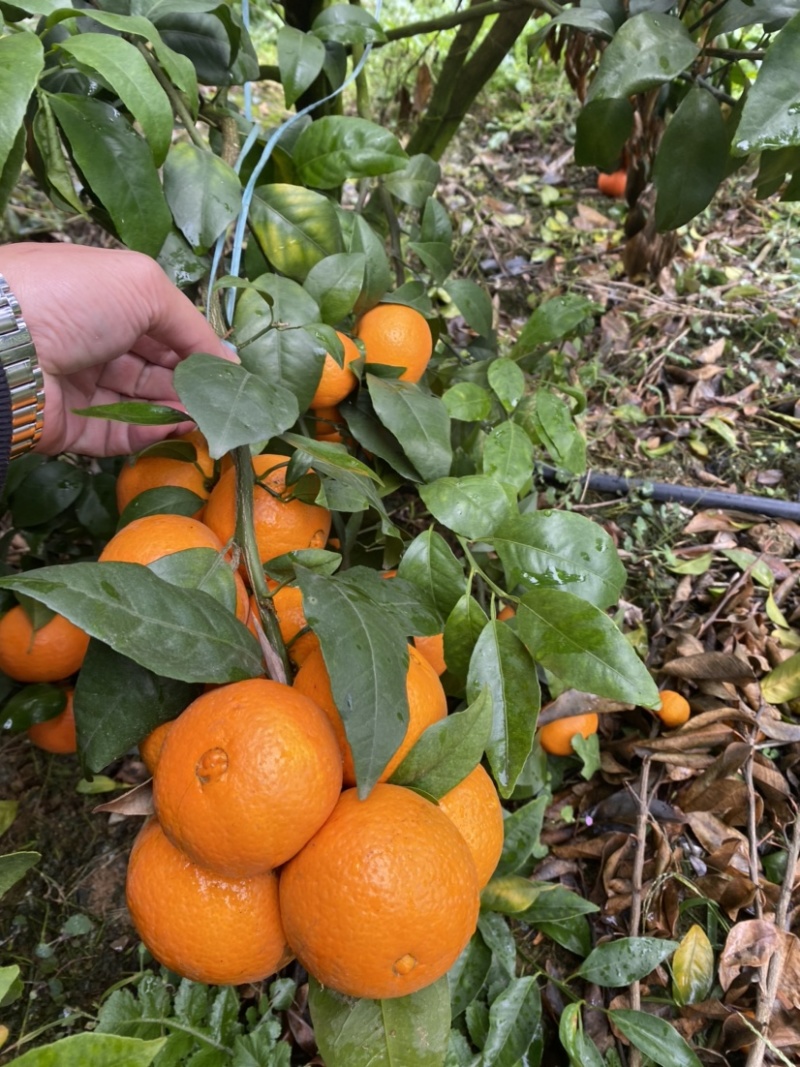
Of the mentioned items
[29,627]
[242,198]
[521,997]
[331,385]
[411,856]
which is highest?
[242,198]

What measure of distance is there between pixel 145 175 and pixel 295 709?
64 centimetres

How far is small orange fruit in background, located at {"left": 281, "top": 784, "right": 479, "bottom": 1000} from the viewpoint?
543 mm

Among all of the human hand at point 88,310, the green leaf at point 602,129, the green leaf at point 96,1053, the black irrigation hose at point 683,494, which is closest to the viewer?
the green leaf at point 96,1053

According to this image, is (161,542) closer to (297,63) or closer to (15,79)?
(15,79)

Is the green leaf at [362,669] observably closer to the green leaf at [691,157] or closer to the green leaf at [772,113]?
the green leaf at [772,113]

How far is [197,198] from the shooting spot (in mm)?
894

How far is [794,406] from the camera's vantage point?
5.91ft

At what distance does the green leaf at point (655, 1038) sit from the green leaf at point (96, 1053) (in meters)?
0.70

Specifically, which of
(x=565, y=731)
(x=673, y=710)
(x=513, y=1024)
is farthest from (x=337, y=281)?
(x=513, y=1024)

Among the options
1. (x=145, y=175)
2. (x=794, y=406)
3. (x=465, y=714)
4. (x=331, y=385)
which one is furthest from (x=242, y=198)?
(x=794, y=406)

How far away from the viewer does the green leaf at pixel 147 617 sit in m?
0.53

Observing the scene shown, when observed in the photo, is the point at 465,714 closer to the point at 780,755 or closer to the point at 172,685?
the point at 172,685

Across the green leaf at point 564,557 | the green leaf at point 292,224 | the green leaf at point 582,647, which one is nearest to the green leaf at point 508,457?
the green leaf at point 564,557

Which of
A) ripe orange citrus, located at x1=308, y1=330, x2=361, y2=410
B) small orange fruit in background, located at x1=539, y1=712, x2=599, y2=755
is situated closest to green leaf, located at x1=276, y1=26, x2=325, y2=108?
ripe orange citrus, located at x1=308, y1=330, x2=361, y2=410
